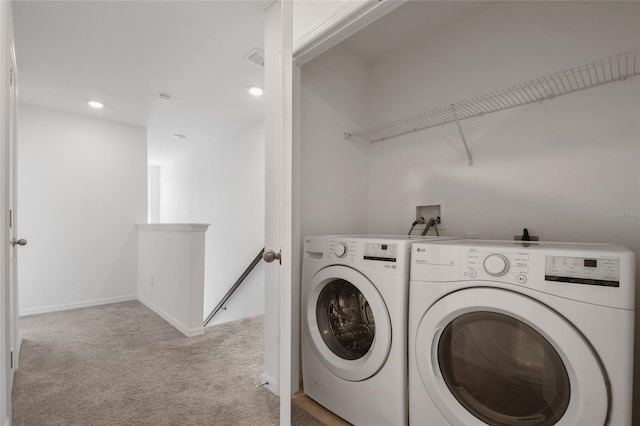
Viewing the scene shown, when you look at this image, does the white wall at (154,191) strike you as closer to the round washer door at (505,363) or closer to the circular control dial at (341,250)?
the circular control dial at (341,250)

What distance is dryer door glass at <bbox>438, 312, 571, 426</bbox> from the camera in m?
1.00

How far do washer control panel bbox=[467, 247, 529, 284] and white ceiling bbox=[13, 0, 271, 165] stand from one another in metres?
1.77

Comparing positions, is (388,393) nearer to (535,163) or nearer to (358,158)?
(535,163)

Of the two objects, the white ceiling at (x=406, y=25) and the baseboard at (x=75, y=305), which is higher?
the white ceiling at (x=406, y=25)

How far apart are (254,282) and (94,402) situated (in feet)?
7.31

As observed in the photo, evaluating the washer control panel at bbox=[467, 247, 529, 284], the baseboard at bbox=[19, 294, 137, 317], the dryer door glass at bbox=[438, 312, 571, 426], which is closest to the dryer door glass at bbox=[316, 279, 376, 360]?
the dryer door glass at bbox=[438, 312, 571, 426]

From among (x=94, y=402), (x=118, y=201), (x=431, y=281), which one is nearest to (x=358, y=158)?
(x=431, y=281)

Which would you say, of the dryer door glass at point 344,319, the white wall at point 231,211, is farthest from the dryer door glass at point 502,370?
the white wall at point 231,211

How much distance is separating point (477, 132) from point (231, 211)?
3.23 meters

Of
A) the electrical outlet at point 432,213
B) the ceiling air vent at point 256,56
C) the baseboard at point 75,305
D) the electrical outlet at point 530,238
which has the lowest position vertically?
the baseboard at point 75,305

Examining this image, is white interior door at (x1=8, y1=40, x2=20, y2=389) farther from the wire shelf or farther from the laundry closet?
the wire shelf

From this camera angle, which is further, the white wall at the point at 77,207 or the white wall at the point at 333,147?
the white wall at the point at 77,207

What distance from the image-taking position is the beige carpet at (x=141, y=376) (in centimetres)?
152

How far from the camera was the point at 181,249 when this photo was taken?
Result: 2.72 metres
